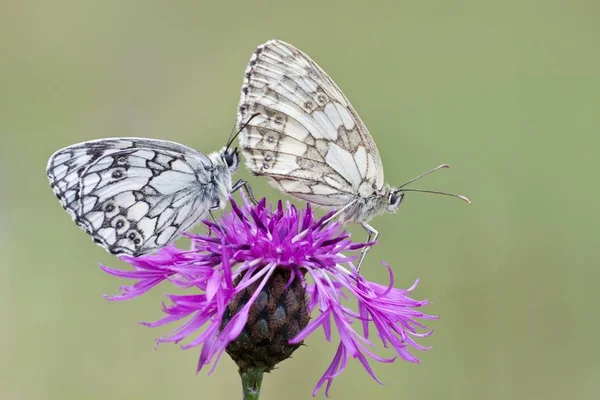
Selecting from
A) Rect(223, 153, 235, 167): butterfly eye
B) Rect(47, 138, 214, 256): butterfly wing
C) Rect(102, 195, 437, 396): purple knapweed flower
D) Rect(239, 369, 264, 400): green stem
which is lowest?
Rect(239, 369, 264, 400): green stem

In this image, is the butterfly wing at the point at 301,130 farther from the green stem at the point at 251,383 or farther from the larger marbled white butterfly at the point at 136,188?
the green stem at the point at 251,383

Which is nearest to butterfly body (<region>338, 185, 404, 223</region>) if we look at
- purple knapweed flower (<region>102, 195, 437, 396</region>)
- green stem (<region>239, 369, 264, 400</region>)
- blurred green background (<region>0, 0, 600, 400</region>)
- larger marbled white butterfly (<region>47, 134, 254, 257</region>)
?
purple knapweed flower (<region>102, 195, 437, 396</region>)

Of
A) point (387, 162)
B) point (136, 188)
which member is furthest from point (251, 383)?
point (387, 162)

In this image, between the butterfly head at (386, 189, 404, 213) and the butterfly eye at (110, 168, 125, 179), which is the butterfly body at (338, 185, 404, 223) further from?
the butterfly eye at (110, 168, 125, 179)

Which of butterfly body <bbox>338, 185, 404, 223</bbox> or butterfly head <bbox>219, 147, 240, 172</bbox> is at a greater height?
butterfly head <bbox>219, 147, 240, 172</bbox>

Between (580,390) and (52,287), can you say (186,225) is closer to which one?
(52,287)

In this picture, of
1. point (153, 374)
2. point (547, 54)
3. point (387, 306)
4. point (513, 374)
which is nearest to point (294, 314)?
point (387, 306)
